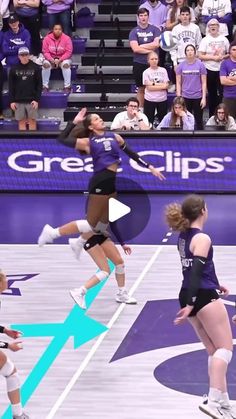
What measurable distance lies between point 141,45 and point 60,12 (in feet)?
9.35

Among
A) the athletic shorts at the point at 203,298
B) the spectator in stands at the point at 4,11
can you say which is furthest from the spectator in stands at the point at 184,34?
the athletic shorts at the point at 203,298

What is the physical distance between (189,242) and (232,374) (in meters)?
2.10

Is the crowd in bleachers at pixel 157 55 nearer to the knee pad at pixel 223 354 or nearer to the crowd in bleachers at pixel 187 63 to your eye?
the crowd in bleachers at pixel 187 63

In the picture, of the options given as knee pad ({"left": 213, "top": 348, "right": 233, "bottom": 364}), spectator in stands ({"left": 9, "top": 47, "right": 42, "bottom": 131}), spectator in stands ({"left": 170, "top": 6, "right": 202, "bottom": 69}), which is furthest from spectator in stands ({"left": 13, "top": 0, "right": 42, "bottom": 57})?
knee pad ({"left": 213, "top": 348, "right": 233, "bottom": 364})

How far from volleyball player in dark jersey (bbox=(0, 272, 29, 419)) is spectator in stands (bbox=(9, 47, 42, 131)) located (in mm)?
13757

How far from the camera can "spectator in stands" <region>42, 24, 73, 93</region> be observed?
2428 centimetres

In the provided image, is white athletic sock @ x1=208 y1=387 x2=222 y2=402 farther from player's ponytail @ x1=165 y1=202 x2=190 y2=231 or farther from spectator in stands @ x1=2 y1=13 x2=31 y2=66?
spectator in stands @ x1=2 y1=13 x2=31 y2=66

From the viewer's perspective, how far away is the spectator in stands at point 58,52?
→ 79.7 ft

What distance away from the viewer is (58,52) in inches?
966

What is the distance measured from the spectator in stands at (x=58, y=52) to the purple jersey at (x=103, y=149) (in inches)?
419

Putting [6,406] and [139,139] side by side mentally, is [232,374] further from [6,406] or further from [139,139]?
[139,139]

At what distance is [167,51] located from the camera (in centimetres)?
2383

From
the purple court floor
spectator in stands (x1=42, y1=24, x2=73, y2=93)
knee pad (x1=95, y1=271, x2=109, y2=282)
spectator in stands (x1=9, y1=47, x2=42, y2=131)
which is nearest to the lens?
A: knee pad (x1=95, y1=271, x2=109, y2=282)

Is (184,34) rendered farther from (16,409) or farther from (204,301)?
(16,409)
